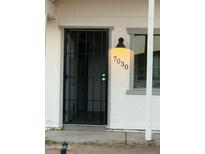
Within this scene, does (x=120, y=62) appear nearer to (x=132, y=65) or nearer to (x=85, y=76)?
(x=132, y=65)

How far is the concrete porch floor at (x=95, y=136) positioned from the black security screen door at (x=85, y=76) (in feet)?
1.04

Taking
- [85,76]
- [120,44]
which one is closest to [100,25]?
[120,44]

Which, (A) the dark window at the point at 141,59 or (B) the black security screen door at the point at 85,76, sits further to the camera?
(B) the black security screen door at the point at 85,76

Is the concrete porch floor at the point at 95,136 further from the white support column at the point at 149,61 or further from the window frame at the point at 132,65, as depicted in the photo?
the window frame at the point at 132,65

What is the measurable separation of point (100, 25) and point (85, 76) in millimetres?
1500

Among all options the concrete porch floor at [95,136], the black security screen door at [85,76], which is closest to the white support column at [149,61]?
the concrete porch floor at [95,136]

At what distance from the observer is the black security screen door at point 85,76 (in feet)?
36.9

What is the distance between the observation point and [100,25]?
1095 centimetres

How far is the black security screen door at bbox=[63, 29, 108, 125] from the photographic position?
36.9 feet

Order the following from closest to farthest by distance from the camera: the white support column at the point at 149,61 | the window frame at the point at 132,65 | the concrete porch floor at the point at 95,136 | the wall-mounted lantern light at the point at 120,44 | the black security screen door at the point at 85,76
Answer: the white support column at the point at 149,61 < the concrete porch floor at the point at 95,136 < the wall-mounted lantern light at the point at 120,44 < the window frame at the point at 132,65 < the black security screen door at the point at 85,76

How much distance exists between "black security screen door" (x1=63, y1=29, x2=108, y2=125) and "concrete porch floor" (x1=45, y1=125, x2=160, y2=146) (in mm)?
318
